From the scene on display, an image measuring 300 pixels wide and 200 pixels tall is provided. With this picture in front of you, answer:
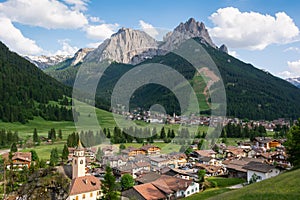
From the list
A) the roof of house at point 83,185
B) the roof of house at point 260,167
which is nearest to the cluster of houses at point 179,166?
the roof of house at point 260,167

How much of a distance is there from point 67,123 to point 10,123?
73.6 ft

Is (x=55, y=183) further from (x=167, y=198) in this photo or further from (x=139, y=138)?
(x=139, y=138)

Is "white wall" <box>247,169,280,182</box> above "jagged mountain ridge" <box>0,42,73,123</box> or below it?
below

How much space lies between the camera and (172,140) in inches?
3757

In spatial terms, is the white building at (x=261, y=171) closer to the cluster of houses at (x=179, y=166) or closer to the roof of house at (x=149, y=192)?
the cluster of houses at (x=179, y=166)

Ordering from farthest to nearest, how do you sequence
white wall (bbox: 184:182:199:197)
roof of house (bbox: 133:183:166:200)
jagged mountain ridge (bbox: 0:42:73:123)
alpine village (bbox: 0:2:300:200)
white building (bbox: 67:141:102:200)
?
jagged mountain ridge (bbox: 0:42:73:123) → white wall (bbox: 184:182:199:197) → white building (bbox: 67:141:102:200) → roof of house (bbox: 133:183:166:200) → alpine village (bbox: 0:2:300:200)

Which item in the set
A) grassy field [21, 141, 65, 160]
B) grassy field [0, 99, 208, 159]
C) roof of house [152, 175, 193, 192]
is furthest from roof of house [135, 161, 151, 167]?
grassy field [21, 141, 65, 160]

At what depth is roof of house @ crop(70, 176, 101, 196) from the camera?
38.3 metres

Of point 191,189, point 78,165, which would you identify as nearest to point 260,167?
point 191,189

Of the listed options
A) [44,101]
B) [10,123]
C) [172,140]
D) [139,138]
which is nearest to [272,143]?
[172,140]

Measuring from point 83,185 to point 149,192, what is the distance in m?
9.36

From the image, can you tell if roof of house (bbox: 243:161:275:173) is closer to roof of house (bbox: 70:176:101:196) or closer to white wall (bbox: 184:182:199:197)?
white wall (bbox: 184:182:199:197)

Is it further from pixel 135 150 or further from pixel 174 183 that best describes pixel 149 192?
pixel 135 150

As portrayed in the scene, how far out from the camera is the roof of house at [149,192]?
3789cm
